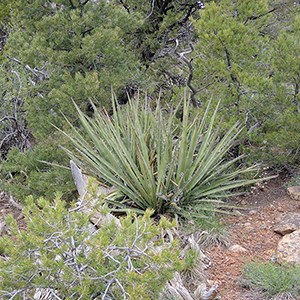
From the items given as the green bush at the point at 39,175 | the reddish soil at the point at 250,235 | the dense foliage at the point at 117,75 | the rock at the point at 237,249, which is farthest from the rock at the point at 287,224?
the green bush at the point at 39,175

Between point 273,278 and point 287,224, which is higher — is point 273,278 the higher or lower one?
the higher one

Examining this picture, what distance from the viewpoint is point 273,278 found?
3.30 metres

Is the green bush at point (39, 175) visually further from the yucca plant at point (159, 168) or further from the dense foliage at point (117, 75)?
the yucca plant at point (159, 168)

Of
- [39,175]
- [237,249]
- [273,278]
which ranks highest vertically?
[39,175]

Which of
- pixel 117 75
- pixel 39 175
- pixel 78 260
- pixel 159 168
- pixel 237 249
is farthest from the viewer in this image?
pixel 117 75

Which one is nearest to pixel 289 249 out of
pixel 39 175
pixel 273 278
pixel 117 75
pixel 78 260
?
pixel 273 278

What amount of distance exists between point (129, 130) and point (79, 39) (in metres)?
1.49

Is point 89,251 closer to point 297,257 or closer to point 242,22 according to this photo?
point 297,257

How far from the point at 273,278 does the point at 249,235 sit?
966 millimetres

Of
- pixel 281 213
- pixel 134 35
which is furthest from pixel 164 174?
pixel 134 35

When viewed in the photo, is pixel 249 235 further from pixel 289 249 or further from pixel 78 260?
pixel 78 260

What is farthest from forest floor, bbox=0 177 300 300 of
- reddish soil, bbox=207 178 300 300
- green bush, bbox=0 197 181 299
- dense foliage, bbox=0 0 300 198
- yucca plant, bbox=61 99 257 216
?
green bush, bbox=0 197 181 299

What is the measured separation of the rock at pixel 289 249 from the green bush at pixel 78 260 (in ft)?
4.41

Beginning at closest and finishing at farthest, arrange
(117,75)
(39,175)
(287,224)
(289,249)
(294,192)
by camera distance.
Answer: (289,249), (287,224), (294,192), (39,175), (117,75)
